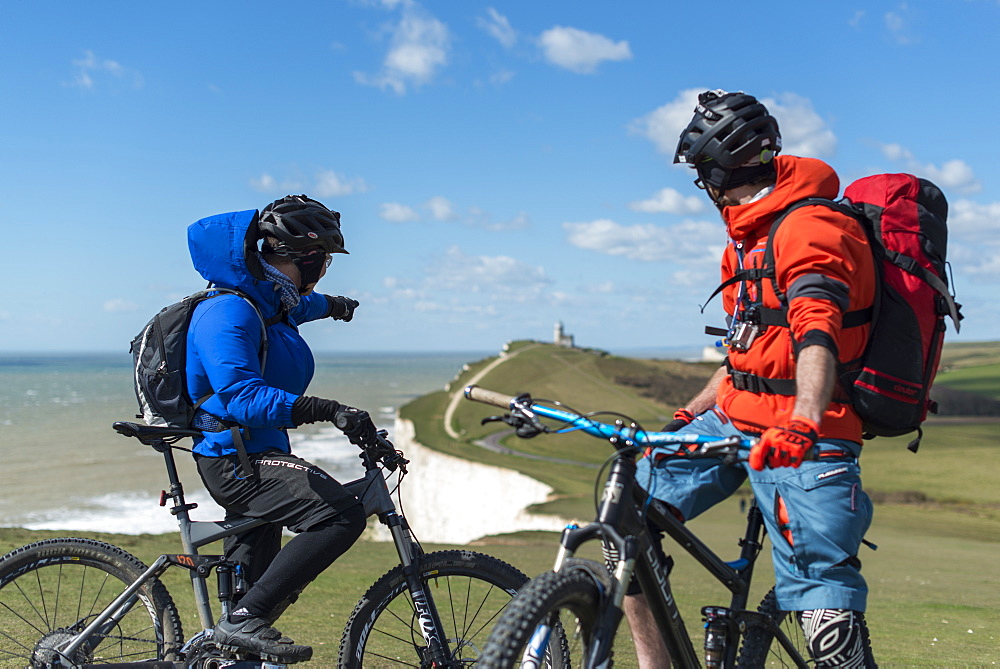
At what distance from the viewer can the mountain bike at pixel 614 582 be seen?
2.76 m

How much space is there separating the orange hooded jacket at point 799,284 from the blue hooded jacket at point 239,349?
79.0 inches

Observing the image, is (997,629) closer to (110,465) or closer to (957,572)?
(957,572)

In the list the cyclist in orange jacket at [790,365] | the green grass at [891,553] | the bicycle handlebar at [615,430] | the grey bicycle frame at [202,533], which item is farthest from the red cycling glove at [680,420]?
the green grass at [891,553]

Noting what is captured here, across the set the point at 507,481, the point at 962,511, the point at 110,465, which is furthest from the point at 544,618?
the point at 110,465

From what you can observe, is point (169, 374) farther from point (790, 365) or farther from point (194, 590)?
point (790, 365)

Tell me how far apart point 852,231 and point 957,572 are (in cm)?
1343

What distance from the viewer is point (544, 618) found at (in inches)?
110

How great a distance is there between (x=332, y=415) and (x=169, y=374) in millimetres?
877

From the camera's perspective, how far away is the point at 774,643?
3.78 metres

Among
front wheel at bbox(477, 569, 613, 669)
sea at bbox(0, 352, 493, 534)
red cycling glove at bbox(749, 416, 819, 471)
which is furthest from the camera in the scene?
sea at bbox(0, 352, 493, 534)

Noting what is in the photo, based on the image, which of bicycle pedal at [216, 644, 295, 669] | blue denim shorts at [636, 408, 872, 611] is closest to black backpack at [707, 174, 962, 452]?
blue denim shorts at [636, 408, 872, 611]

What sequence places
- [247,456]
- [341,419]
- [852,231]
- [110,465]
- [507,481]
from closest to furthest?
[852,231], [341,419], [247,456], [507,481], [110,465]

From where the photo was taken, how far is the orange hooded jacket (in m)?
3.12

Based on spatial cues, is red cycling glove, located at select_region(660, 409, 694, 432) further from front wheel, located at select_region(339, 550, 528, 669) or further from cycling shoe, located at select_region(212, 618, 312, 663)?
cycling shoe, located at select_region(212, 618, 312, 663)
